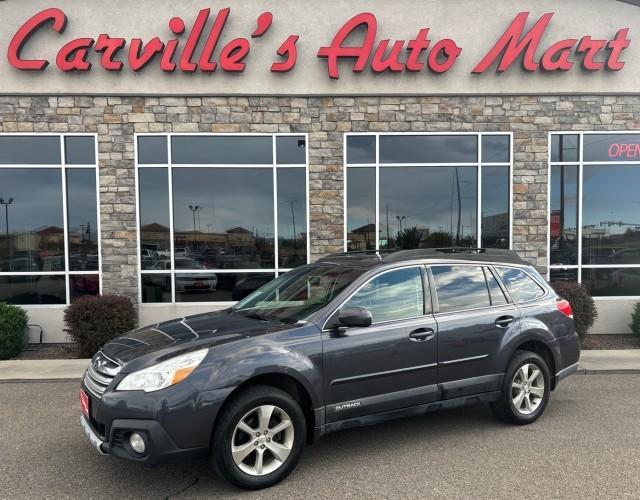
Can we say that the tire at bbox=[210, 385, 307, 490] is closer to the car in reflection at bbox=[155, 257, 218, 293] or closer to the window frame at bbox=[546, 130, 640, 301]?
the car in reflection at bbox=[155, 257, 218, 293]

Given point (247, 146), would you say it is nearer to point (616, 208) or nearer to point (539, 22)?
point (539, 22)

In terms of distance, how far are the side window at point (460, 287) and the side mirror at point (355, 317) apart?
3.08ft

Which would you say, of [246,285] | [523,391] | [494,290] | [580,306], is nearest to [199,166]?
[246,285]

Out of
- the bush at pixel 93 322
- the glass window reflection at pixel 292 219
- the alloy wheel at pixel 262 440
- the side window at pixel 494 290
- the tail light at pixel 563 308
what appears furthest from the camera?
the glass window reflection at pixel 292 219

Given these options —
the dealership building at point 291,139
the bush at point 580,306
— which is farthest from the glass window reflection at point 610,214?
the bush at point 580,306

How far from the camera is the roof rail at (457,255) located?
177 inches

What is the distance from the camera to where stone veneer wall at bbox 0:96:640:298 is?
897 cm

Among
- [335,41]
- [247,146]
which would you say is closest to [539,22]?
[335,41]

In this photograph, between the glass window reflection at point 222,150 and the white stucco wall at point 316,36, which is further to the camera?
the glass window reflection at point 222,150

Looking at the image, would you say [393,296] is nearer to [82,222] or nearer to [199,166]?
[199,166]

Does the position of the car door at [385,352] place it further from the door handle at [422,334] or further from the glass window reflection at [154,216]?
the glass window reflection at [154,216]

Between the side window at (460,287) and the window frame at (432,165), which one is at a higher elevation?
the window frame at (432,165)

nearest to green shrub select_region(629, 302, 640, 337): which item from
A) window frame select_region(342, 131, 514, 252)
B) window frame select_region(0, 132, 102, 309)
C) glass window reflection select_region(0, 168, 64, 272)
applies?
window frame select_region(342, 131, 514, 252)

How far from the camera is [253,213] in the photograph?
9.28 metres
